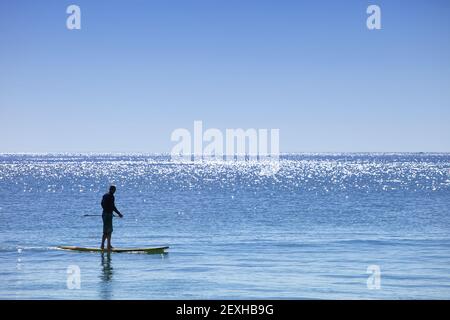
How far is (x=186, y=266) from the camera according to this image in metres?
17.4

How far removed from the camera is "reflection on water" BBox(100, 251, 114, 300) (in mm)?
13430

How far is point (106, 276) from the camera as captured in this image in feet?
51.4

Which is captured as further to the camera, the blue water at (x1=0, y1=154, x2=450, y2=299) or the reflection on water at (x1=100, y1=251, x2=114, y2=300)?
the blue water at (x1=0, y1=154, x2=450, y2=299)

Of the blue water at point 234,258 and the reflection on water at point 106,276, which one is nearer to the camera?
the reflection on water at point 106,276

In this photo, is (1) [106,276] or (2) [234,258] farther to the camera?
(2) [234,258]

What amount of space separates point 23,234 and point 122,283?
1422 centimetres

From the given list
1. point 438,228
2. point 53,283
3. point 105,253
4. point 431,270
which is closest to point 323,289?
point 431,270

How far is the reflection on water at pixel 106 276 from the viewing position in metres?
13.4

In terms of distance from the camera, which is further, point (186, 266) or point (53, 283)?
point (186, 266)

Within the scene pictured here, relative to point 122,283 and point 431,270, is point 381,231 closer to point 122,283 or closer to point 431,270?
point 431,270

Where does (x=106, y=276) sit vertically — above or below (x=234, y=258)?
above
